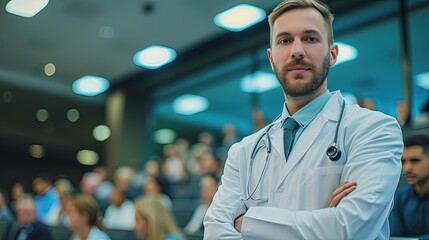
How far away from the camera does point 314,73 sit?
3.71ft

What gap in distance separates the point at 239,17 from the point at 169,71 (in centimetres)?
215

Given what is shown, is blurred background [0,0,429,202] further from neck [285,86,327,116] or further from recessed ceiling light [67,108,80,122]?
neck [285,86,327,116]

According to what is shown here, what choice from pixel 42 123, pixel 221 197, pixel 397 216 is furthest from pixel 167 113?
pixel 221 197

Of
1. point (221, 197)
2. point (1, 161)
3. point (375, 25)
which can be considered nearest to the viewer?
point (221, 197)

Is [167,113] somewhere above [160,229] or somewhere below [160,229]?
above

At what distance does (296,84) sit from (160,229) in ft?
7.03

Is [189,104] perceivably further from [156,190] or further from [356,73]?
[356,73]

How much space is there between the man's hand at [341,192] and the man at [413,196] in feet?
3.32

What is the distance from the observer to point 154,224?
305 centimetres

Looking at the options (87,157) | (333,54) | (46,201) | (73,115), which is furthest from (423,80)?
(87,157)

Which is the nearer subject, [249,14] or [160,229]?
[160,229]

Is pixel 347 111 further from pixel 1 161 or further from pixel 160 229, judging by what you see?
pixel 1 161

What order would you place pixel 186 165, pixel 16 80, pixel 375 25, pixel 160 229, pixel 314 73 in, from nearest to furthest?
pixel 314 73
pixel 160 229
pixel 375 25
pixel 186 165
pixel 16 80

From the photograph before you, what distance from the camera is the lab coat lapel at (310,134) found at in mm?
1106
